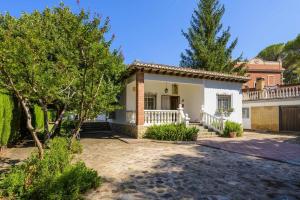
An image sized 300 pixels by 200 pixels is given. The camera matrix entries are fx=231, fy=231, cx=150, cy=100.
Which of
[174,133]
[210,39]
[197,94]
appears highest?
[210,39]

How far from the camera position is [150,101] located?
17469mm

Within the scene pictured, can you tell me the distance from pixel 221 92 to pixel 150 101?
5.26m

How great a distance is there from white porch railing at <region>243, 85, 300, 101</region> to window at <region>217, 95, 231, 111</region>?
5526mm

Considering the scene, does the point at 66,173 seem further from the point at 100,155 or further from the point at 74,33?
the point at 100,155

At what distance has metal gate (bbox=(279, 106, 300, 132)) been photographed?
18766 mm

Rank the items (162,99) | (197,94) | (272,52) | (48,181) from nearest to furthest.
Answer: (48,181) < (197,94) < (162,99) < (272,52)

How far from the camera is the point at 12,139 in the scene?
1073 centimetres

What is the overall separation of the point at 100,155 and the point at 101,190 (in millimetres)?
3923

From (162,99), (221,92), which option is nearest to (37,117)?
(162,99)

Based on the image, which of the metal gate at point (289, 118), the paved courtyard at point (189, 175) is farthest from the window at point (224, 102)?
the paved courtyard at point (189, 175)

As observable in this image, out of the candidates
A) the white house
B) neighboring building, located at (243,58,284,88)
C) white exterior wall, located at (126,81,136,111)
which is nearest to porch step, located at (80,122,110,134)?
the white house

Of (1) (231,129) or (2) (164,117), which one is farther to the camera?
(1) (231,129)

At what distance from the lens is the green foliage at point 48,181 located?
4371mm

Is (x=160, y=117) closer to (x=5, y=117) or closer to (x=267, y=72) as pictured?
(x=5, y=117)
